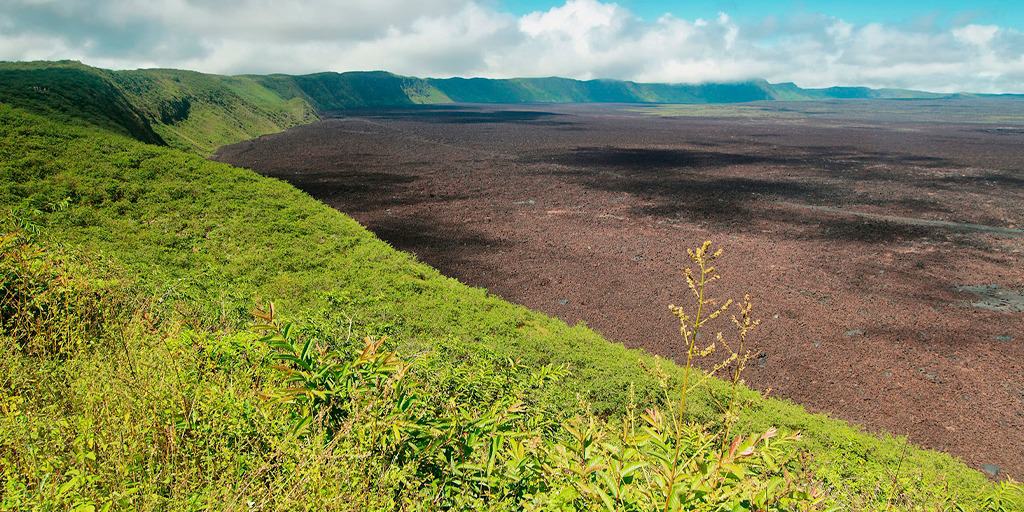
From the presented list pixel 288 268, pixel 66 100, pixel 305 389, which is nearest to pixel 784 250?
pixel 288 268

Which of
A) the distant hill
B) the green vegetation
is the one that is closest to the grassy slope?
the green vegetation

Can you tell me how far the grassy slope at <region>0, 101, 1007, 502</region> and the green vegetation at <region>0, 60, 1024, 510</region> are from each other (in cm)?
6

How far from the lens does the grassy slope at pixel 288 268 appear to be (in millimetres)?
8278

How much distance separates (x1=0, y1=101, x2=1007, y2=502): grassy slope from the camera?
828 cm

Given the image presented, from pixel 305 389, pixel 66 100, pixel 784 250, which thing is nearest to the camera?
pixel 305 389

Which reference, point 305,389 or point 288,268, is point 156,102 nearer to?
point 288,268

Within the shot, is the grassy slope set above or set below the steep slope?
below

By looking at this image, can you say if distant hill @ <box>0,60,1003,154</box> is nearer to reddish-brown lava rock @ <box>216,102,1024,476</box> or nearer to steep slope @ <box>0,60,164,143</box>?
steep slope @ <box>0,60,164,143</box>

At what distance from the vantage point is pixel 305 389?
11.7ft

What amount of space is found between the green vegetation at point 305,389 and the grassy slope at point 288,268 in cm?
6

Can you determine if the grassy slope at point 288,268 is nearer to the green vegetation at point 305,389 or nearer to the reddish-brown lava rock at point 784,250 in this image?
the green vegetation at point 305,389

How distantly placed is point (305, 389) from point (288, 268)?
864 centimetres

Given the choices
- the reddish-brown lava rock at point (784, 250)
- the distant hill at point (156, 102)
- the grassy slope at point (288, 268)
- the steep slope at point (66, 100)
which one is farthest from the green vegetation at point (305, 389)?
the distant hill at point (156, 102)

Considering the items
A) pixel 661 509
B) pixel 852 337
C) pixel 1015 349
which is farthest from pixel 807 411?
pixel 661 509
